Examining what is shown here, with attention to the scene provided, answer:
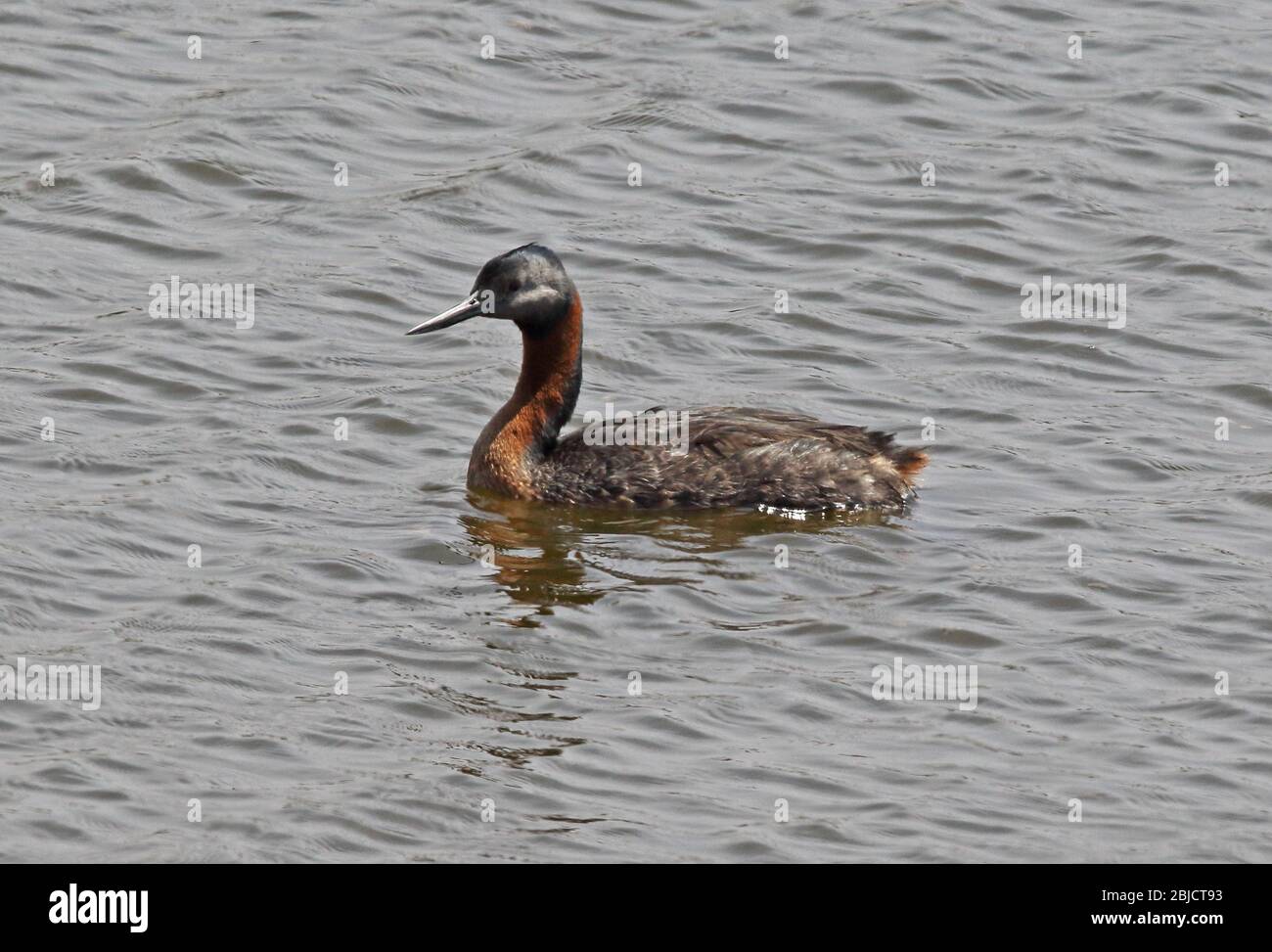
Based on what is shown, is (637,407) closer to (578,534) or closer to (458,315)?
(458,315)

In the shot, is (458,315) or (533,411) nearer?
(458,315)

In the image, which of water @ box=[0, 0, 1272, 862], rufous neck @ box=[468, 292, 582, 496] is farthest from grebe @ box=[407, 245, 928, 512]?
water @ box=[0, 0, 1272, 862]

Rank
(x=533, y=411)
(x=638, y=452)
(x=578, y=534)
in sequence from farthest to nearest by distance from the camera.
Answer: (x=533, y=411) < (x=638, y=452) < (x=578, y=534)

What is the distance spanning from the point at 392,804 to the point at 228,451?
13.4 ft

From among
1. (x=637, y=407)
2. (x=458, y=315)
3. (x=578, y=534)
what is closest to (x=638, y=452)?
(x=578, y=534)

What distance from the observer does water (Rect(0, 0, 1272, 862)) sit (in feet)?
27.4

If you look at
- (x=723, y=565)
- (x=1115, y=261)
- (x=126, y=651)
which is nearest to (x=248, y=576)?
(x=126, y=651)

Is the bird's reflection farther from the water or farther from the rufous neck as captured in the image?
the rufous neck

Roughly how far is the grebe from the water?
0.20m

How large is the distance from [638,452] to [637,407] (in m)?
1.07

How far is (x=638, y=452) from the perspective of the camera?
38.7 feet

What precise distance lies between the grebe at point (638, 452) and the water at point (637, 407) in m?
0.20

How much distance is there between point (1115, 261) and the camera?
48.7ft

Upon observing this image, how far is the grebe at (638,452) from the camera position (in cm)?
1162
